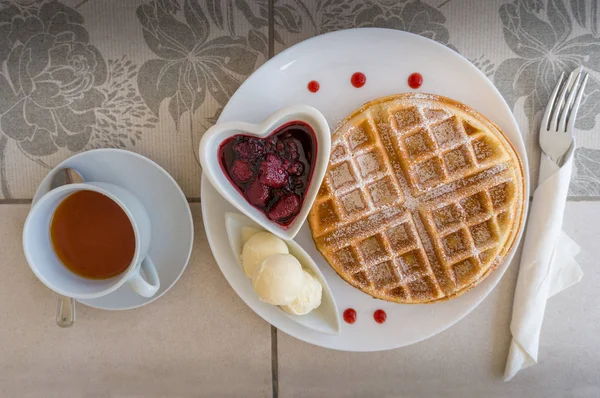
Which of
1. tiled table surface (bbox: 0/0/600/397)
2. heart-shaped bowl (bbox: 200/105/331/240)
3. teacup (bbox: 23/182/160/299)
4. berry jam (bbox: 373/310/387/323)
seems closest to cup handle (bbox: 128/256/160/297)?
teacup (bbox: 23/182/160/299)

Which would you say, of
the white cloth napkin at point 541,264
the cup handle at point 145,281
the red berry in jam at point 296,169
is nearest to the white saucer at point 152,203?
the cup handle at point 145,281

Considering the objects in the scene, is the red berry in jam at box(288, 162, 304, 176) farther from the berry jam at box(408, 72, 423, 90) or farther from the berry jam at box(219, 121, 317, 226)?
the berry jam at box(408, 72, 423, 90)

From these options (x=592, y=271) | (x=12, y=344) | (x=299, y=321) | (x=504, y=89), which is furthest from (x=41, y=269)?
(x=592, y=271)

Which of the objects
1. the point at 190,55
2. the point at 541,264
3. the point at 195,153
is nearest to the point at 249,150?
the point at 195,153

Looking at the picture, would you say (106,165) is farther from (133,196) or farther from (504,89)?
(504,89)

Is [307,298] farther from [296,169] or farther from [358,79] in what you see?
[358,79]

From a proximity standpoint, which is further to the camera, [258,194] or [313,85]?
[313,85]

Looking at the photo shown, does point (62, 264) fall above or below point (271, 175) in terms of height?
below
